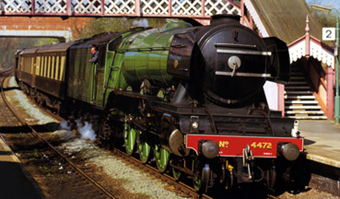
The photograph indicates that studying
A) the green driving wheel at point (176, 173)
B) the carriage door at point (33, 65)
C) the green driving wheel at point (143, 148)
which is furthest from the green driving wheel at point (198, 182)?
the carriage door at point (33, 65)

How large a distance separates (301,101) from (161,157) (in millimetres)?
8169

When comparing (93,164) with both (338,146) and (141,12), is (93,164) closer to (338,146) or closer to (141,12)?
(338,146)

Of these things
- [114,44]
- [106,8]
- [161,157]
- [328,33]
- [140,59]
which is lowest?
[161,157]

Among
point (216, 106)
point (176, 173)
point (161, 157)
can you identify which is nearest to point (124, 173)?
point (161, 157)

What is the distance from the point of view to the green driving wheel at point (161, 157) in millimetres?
8085

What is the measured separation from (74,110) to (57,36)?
1984 centimetres

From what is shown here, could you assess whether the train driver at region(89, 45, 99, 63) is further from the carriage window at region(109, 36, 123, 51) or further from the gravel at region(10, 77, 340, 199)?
the gravel at region(10, 77, 340, 199)

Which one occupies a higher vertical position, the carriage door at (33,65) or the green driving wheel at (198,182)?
the carriage door at (33,65)

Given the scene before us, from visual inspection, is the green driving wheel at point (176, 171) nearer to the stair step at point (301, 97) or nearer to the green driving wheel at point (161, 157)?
the green driving wheel at point (161, 157)

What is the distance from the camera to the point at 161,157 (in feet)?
27.4

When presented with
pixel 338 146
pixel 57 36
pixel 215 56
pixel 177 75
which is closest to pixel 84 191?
pixel 177 75

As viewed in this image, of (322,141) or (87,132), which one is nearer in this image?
(322,141)

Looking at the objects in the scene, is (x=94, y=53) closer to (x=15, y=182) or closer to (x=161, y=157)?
(x=161, y=157)

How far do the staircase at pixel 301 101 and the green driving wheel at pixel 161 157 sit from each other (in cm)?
729
